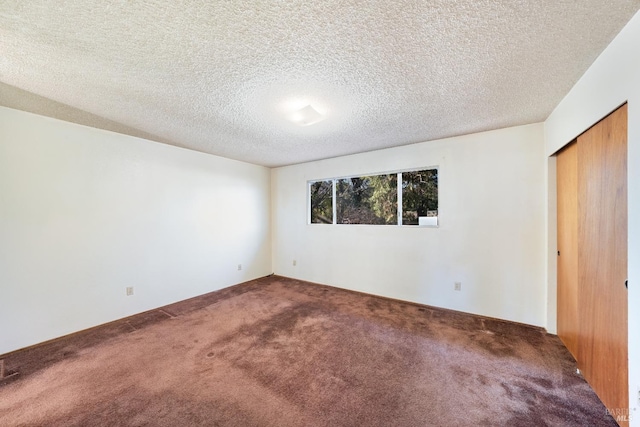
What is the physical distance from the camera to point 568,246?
7.14 feet

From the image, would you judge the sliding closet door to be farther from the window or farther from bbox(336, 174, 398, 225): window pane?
bbox(336, 174, 398, 225): window pane

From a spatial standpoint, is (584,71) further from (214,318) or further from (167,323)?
(167,323)

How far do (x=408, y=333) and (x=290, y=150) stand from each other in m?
3.06

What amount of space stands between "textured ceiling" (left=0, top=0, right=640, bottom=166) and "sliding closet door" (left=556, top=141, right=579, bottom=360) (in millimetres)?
619

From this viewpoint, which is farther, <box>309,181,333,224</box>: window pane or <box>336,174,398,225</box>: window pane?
<box>309,181,333,224</box>: window pane

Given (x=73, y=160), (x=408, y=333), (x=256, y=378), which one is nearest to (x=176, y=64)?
(x=73, y=160)

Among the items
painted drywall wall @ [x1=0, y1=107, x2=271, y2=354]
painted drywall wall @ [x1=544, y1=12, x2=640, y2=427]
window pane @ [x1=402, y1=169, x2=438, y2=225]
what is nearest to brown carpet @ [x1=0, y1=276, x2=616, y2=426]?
painted drywall wall @ [x1=0, y1=107, x2=271, y2=354]

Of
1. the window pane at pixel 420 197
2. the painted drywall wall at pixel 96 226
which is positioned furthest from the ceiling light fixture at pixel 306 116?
the painted drywall wall at pixel 96 226

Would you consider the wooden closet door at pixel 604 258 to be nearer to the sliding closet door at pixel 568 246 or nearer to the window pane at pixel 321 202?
the sliding closet door at pixel 568 246

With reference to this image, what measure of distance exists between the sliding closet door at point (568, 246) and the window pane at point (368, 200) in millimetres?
1820

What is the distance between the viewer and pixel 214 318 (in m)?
2.95

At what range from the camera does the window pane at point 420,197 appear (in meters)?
3.32

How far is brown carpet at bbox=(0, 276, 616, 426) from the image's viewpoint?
150 cm

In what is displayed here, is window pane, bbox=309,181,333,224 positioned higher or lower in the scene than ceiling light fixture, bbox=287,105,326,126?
lower
